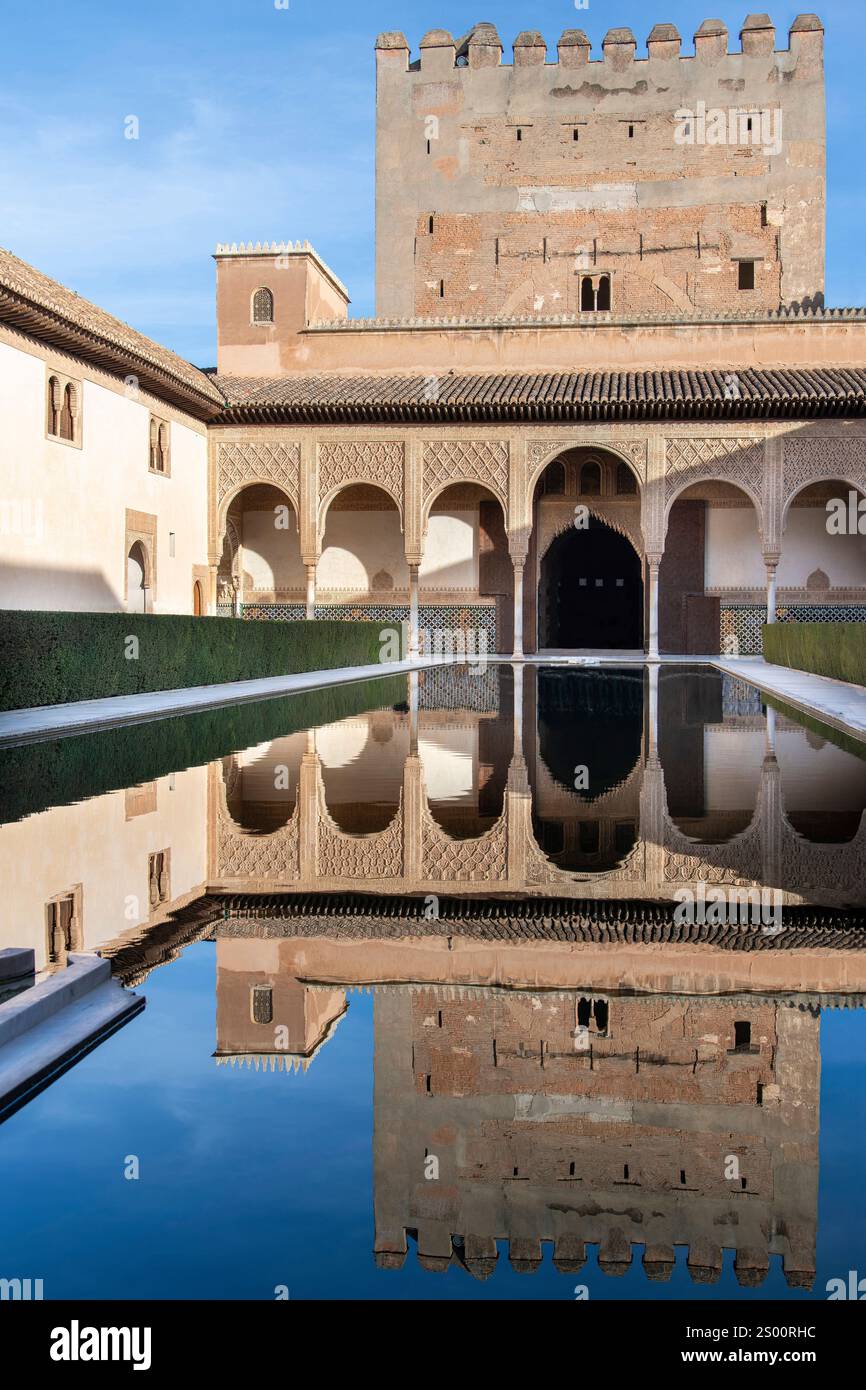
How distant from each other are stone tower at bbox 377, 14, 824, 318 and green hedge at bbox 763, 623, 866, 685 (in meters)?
11.0

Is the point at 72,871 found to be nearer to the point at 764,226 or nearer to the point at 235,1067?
the point at 235,1067

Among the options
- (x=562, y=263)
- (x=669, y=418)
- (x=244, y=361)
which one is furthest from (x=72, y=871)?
(x=562, y=263)

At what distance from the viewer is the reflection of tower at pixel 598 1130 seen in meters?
2.02

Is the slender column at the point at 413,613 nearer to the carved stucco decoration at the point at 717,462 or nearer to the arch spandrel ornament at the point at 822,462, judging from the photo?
the carved stucco decoration at the point at 717,462

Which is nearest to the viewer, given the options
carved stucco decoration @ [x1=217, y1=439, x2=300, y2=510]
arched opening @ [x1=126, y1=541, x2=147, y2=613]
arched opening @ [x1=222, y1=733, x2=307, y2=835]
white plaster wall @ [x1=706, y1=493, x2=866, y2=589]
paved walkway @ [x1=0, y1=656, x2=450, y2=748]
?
arched opening @ [x1=222, y1=733, x2=307, y2=835]

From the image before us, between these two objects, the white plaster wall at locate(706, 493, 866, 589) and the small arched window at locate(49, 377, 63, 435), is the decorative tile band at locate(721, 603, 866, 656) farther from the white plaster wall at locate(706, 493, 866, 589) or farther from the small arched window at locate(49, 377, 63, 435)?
the small arched window at locate(49, 377, 63, 435)

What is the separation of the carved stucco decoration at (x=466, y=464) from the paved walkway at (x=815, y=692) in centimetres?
547

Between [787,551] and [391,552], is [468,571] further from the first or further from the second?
[787,551]

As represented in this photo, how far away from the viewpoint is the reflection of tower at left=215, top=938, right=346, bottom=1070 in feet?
9.27

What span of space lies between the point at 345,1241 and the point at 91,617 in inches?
433

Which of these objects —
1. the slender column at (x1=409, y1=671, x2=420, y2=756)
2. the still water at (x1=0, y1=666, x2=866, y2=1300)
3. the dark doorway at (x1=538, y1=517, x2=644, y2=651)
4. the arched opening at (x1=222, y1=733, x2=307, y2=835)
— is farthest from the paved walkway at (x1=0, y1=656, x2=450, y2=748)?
the dark doorway at (x1=538, y1=517, x2=644, y2=651)

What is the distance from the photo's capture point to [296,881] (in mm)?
4629

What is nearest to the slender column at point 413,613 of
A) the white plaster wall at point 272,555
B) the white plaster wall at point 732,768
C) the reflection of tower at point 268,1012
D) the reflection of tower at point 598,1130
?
the white plaster wall at point 272,555
